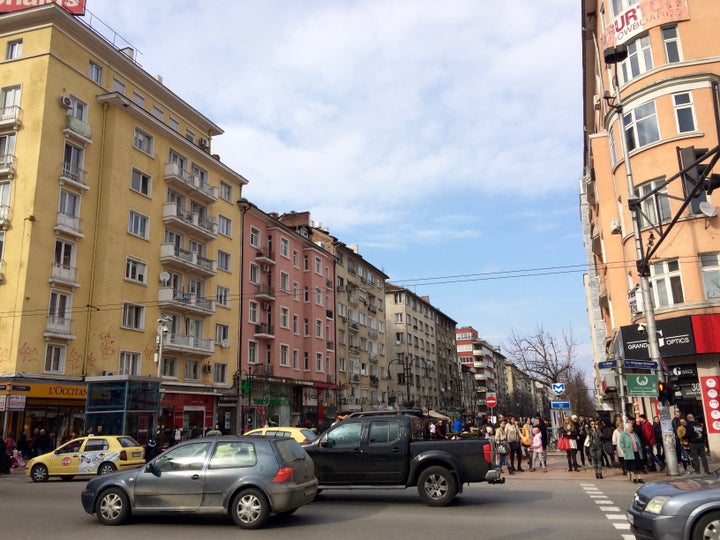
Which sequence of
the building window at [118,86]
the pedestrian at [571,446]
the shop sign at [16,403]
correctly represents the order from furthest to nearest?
1. the building window at [118,86]
2. the shop sign at [16,403]
3. the pedestrian at [571,446]

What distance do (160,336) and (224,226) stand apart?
13.8m

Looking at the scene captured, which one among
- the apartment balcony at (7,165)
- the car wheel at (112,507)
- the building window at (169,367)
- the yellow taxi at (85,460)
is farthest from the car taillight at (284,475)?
the building window at (169,367)

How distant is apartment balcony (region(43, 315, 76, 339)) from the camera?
2872cm

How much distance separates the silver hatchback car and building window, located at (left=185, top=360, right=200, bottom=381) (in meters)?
28.0

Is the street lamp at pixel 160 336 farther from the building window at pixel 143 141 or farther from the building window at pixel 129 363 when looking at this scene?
the building window at pixel 143 141

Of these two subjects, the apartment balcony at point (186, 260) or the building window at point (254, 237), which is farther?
the building window at point (254, 237)

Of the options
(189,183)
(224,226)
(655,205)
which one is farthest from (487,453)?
(224,226)

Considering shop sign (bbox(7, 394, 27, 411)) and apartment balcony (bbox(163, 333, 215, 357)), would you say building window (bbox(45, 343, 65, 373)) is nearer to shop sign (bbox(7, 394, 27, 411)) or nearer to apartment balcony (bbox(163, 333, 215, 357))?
shop sign (bbox(7, 394, 27, 411))

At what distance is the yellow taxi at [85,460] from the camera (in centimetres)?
2016

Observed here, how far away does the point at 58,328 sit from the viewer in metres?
29.2

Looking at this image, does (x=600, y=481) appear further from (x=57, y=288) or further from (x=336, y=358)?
(x=336, y=358)

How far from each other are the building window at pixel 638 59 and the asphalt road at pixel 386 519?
17.5 metres

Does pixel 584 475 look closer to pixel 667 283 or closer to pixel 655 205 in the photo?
pixel 667 283

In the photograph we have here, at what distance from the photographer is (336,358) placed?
2266 inches
